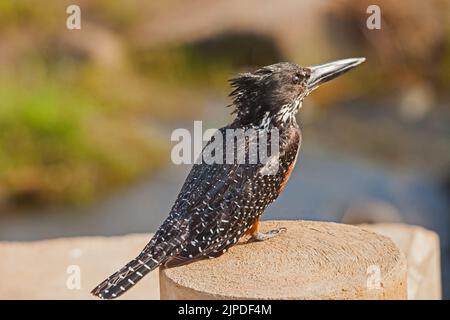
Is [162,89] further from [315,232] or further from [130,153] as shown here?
[315,232]

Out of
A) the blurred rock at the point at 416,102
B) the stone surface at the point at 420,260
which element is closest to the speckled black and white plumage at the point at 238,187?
the stone surface at the point at 420,260

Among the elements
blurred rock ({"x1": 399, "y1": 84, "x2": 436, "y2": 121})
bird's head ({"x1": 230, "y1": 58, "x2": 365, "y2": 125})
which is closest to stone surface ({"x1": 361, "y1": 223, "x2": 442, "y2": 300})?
bird's head ({"x1": 230, "y1": 58, "x2": 365, "y2": 125})

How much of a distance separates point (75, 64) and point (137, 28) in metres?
1.54

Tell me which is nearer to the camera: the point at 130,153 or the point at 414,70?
the point at 130,153

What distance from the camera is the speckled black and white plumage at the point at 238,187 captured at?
4.41 m

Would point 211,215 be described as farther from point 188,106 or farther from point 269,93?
point 188,106

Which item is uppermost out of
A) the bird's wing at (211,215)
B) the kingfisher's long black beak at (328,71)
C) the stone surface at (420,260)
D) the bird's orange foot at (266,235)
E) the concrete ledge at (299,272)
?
the kingfisher's long black beak at (328,71)

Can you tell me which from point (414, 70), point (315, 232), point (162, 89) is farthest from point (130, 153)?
point (315, 232)

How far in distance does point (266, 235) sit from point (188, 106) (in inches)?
289

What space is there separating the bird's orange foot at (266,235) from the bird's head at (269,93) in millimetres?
599

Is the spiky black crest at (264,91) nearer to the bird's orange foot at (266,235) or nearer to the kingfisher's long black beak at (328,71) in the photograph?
the kingfisher's long black beak at (328,71)

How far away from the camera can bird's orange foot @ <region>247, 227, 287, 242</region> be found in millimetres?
4773

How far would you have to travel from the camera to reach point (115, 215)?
10.1 meters

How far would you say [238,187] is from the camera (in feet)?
14.6
